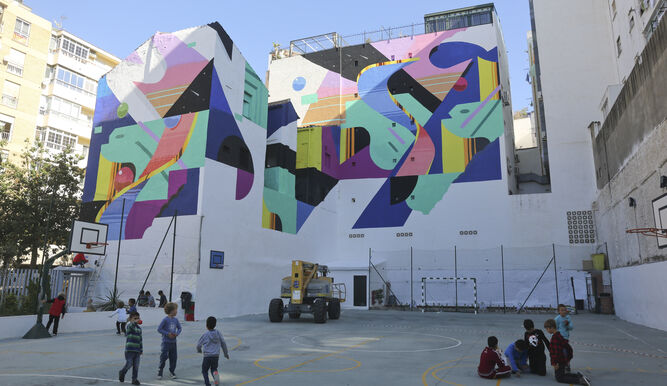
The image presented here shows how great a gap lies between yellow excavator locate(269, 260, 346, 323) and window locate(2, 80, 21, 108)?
29.3 metres

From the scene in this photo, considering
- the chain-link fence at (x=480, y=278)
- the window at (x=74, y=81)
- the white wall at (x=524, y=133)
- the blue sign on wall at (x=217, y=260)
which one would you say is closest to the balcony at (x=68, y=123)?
the window at (x=74, y=81)

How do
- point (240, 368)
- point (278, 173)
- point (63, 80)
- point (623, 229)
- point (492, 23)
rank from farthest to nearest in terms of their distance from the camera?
point (63, 80), point (492, 23), point (278, 173), point (623, 229), point (240, 368)

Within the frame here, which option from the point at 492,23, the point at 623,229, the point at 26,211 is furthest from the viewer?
the point at 492,23

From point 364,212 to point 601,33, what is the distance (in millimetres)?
20777

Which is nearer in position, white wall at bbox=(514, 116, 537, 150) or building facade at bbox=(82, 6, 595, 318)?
building facade at bbox=(82, 6, 595, 318)

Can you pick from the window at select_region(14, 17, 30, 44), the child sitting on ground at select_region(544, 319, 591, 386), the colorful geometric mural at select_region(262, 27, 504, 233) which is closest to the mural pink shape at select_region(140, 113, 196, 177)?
the colorful geometric mural at select_region(262, 27, 504, 233)

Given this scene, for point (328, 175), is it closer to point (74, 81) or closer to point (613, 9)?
point (613, 9)

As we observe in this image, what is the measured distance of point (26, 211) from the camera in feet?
88.5

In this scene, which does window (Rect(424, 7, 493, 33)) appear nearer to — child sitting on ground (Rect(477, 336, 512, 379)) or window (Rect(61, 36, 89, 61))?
window (Rect(61, 36, 89, 61))

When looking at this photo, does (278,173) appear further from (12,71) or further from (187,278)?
(12,71)

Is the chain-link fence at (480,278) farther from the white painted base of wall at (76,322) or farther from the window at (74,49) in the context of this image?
the window at (74,49)

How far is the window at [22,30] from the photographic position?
37300 mm

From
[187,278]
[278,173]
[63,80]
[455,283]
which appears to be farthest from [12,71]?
[455,283]

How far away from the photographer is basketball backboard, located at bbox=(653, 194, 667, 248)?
1500 cm
